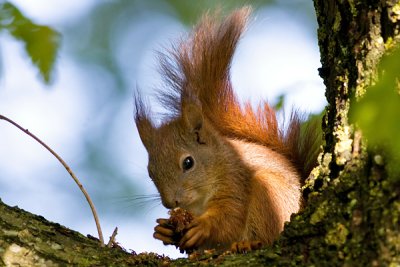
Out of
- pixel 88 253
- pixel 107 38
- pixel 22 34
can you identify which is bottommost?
pixel 88 253

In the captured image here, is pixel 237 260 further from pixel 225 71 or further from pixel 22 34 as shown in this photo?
pixel 225 71

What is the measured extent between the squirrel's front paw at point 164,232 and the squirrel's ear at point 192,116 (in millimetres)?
730

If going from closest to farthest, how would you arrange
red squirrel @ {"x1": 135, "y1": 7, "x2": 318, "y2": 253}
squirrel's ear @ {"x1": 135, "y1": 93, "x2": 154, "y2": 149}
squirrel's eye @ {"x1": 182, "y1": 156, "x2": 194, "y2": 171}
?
1. red squirrel @ {"x1": 135, "y1": 7, "x2": 318, "y2": 253}
2. squirrel's eye @ {"x1": 182, "y1": 156, "x2": 194, "y2": 171}
3. squirrel's ear @ {"x1": 135, "y1": 93, "x2": 154, "y2": 149}

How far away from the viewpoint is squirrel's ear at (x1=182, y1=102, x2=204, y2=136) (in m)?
3.36

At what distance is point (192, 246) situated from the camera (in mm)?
2738

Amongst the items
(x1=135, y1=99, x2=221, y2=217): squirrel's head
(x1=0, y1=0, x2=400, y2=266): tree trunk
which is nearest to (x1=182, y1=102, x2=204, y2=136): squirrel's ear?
(x1=135, y1=99, x2=221, y2=217): squirrel's head

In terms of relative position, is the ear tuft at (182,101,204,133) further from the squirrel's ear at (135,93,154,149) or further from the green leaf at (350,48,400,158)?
the green leaf at (350,48,400,158)

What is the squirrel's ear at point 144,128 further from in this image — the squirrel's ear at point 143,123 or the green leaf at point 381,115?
the green leaf at point 381,115

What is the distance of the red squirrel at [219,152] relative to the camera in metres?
2.83

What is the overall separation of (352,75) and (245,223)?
1.29 metres

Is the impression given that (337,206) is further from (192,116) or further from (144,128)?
(144,128)

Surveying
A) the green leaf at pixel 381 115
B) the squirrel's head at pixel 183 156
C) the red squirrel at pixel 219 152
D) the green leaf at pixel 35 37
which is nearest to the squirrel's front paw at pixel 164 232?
the red squirrel at pixel 219 152

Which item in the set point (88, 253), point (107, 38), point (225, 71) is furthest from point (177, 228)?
point (107, 38)

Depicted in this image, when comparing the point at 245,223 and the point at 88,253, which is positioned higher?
the point at 245,223
